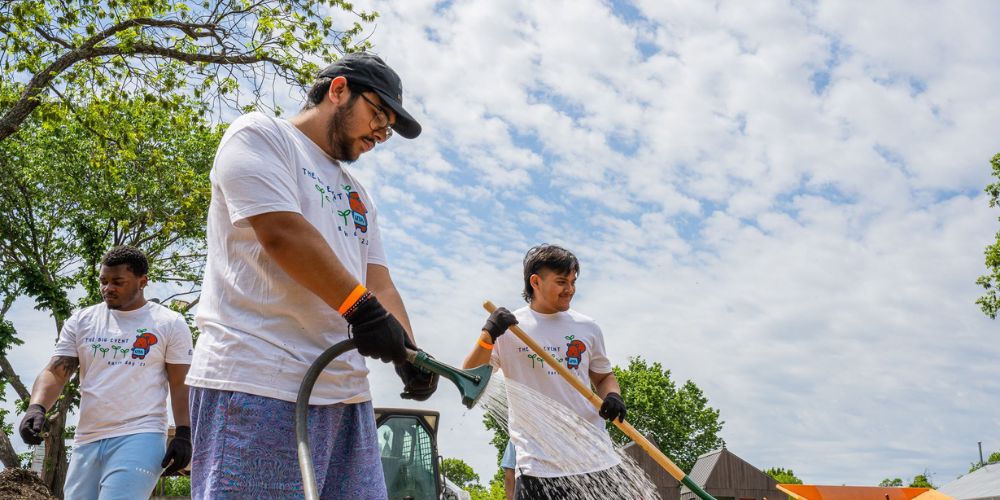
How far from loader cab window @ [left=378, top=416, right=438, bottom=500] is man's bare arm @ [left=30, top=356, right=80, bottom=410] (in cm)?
723

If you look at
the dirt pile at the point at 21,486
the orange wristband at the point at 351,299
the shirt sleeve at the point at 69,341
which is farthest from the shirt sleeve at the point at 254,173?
the dirt pile at the point at 21,486

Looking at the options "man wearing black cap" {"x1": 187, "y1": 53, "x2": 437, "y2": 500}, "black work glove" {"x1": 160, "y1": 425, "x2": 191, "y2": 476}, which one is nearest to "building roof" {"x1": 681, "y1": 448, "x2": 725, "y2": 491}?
"black work glove" {"x1": 160, "y1": 425, "x2": 191, "y2": 476}

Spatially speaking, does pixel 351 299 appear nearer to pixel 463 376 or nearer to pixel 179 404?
pixel 463 376

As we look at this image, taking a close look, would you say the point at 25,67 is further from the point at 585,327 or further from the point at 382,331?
the point at 382,331

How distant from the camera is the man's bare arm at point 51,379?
4.94 metres

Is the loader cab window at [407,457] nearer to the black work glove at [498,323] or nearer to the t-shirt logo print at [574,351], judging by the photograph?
the t-shirt logo print at [574,351]

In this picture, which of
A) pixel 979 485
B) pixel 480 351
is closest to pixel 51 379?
pixel 480 351

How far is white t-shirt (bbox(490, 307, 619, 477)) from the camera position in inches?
197

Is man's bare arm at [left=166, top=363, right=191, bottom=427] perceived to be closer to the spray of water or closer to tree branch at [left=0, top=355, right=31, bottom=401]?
the spray of water

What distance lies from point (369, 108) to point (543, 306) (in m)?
3.20

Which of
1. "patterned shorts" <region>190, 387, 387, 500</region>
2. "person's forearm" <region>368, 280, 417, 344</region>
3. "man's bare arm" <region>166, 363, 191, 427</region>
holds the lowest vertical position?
"patterned shorts" <region>190, 387, 387, 500</region>

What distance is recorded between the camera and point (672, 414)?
1891 inches

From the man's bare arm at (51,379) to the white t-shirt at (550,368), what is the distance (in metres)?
2.43

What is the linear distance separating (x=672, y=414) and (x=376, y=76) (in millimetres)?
47522
